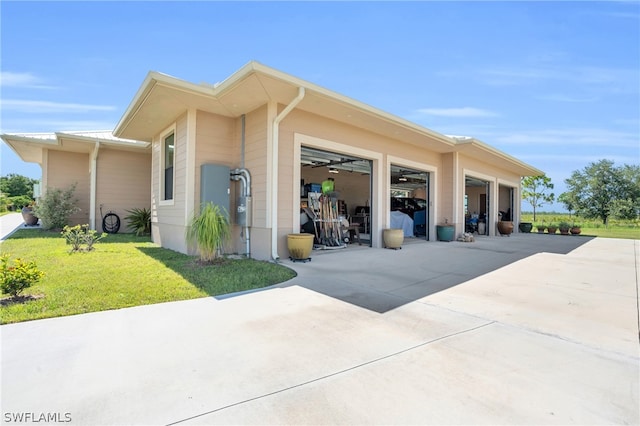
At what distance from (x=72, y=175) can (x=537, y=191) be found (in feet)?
94.4

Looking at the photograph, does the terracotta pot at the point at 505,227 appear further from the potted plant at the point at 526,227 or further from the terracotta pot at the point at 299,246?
the terracotta pot at the point at 299,246

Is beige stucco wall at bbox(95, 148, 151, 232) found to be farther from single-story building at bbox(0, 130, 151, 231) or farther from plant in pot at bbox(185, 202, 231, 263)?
plant in pot at bbox(185, 202, 231, 263)

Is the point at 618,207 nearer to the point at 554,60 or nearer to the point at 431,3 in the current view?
the point at 554,60

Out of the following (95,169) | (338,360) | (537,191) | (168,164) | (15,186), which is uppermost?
(15,186)

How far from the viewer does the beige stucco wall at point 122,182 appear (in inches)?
423

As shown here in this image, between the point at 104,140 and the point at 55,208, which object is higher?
the point at 104,140

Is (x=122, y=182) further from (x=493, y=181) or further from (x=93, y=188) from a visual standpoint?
(x=493, y=181)

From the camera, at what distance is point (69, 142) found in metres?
10.1

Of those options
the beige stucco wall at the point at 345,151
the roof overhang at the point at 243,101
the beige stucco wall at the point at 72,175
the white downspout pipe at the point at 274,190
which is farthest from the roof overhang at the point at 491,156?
the beige stucco wall at the point at 72,175

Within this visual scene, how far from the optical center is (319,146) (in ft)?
23.2

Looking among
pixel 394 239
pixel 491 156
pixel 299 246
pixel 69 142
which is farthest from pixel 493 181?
pixel 69 142

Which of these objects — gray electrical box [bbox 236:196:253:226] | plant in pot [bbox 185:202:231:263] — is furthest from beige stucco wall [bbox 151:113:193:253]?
plant in pot [bbox 185:202:231:263]

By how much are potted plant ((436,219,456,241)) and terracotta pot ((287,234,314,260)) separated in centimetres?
611

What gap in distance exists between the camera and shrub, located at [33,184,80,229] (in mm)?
10164
